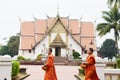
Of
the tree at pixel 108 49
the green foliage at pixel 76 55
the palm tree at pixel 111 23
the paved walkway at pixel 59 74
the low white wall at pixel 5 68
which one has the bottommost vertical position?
the paved walkway at pixel 59 74

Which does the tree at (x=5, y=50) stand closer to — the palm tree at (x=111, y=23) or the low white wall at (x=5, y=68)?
the palm tree at (x=111, y=23)

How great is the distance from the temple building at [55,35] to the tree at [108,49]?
1447 centimetres

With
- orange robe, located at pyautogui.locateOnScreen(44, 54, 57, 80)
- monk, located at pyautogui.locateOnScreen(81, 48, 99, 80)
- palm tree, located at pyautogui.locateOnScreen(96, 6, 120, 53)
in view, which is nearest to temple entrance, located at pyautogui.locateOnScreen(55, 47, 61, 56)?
palm tree, located at pyautogui.locateOnScreen(96, 6, 120, 53)

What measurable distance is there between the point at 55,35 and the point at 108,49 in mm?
21221

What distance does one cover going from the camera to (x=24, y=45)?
65.5 meters

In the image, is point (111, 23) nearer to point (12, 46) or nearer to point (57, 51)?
point (57, 51)

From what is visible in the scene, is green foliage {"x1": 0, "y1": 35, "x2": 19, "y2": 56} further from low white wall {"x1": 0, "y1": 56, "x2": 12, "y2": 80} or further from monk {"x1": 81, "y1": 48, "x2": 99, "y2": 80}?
monk {"x1": 81, "y1": 48, "x2": 99, "y2": 80}

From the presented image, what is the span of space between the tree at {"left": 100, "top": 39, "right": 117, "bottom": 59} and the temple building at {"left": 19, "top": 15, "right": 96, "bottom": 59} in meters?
14.5

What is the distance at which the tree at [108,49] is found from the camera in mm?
80750

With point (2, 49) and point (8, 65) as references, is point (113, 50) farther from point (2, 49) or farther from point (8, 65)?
point (8, 65)

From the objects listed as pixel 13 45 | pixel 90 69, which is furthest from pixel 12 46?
pixel 90 69

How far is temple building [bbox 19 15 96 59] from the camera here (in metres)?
63.7

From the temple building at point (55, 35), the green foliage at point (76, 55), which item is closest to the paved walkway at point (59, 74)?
the green foliage at point (76, 55)

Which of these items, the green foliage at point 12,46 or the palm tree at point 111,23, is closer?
the palm tree at point 111,23
